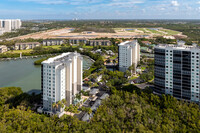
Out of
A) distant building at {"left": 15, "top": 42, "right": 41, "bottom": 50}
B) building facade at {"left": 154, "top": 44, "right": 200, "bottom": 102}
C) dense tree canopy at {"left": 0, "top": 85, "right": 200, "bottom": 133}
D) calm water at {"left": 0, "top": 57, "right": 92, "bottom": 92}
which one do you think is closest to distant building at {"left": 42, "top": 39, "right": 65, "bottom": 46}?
distant building at {"left": 15, "top": 42, "right": 41, "bottom": 50}

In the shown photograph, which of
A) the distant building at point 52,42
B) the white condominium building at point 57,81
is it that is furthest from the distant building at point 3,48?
the white condominium building at point 57,81

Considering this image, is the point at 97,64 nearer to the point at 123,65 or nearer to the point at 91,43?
the point at 123,65

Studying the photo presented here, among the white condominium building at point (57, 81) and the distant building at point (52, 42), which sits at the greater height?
the distant building at point (52, 42)

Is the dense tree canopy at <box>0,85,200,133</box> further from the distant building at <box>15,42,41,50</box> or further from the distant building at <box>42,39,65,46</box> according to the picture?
the distant building at <box>42,39,65,46</box>

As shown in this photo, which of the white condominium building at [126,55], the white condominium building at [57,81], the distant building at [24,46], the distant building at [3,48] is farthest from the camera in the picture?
the distant building at [24,46]

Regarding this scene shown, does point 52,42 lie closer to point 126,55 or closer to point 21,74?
point 21,74

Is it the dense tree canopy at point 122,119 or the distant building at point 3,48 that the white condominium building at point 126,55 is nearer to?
the dense tree canopy at point 122,119

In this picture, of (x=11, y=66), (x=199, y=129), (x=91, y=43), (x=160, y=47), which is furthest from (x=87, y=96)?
(x=91, y=43)
